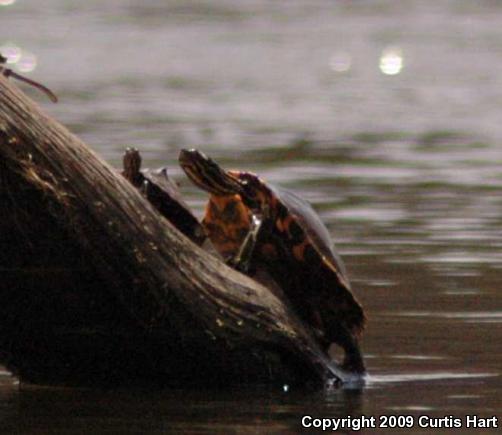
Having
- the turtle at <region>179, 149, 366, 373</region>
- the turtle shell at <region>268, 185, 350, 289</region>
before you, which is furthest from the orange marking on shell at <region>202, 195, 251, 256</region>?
the turtle shell at <region>268, 185, 350, 289</region>

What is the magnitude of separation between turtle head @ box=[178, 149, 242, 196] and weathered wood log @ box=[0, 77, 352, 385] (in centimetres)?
22

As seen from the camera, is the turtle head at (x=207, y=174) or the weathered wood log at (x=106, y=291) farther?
the turtle head at (x=207, y=174)

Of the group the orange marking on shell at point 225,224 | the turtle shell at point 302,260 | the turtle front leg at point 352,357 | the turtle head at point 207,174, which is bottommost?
the turtle front leg at point 352,357

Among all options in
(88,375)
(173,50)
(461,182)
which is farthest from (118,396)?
(173,50)

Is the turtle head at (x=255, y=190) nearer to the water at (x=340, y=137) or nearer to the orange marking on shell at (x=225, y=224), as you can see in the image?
the orange marking on shell at (x=225, y=224)

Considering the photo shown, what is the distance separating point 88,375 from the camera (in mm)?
5273

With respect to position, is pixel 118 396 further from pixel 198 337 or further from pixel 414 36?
pixel 414 36

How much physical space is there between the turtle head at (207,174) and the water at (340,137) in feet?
2.00

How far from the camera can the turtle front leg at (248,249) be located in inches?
211

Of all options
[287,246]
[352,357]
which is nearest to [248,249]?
[287,246]

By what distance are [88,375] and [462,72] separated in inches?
470

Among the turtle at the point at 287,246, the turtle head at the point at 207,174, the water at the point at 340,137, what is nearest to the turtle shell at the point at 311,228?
the turtle at the point at 287,246

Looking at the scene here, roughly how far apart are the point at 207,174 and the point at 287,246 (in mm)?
326

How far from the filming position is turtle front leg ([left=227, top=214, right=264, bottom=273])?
537cm
